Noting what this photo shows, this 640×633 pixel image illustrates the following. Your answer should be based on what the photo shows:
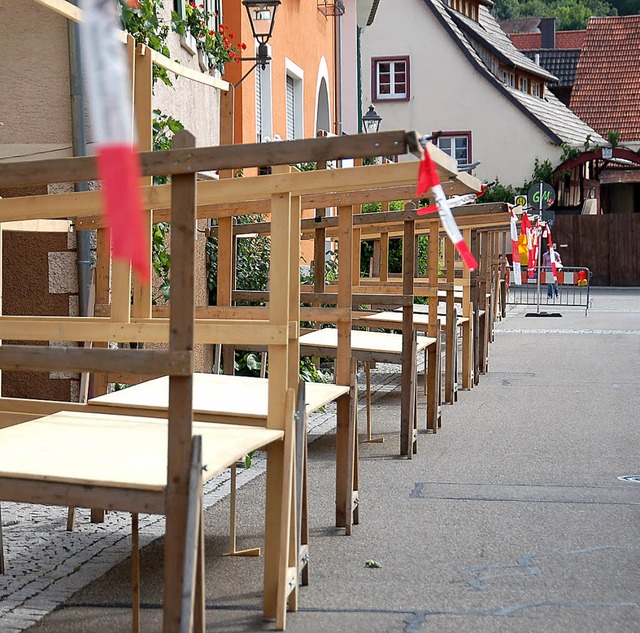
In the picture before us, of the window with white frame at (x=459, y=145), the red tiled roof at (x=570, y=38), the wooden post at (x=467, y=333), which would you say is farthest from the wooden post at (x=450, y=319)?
the red tiled roof at (x=570, y=38)

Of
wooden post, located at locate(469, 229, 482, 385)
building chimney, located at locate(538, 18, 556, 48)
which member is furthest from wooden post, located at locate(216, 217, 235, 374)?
building chimney, located at locate(538, 18, 556, 48)

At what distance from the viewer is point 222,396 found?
478 cm

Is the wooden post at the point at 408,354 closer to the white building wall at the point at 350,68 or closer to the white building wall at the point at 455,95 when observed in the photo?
the white building wall at the point at 350,68

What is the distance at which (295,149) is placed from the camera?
321cm

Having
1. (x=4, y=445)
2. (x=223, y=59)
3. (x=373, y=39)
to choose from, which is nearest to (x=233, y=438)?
(x=4, y=445)

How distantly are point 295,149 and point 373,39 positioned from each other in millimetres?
35739

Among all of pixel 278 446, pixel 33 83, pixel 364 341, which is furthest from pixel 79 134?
pixel 278 446

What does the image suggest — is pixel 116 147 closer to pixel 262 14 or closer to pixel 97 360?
pixel 97 360

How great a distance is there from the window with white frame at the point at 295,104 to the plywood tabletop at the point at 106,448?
12443mm

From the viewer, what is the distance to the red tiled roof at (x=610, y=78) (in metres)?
43.3

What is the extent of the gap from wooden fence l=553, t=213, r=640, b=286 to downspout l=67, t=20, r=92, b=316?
107 feet

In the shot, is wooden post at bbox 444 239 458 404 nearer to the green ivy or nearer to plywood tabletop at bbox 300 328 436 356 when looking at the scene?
plywood tabletop at bbox 300 328 436 356

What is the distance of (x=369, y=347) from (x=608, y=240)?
104 feet

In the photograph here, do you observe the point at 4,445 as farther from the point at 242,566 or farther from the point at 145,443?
the point at 242,566
